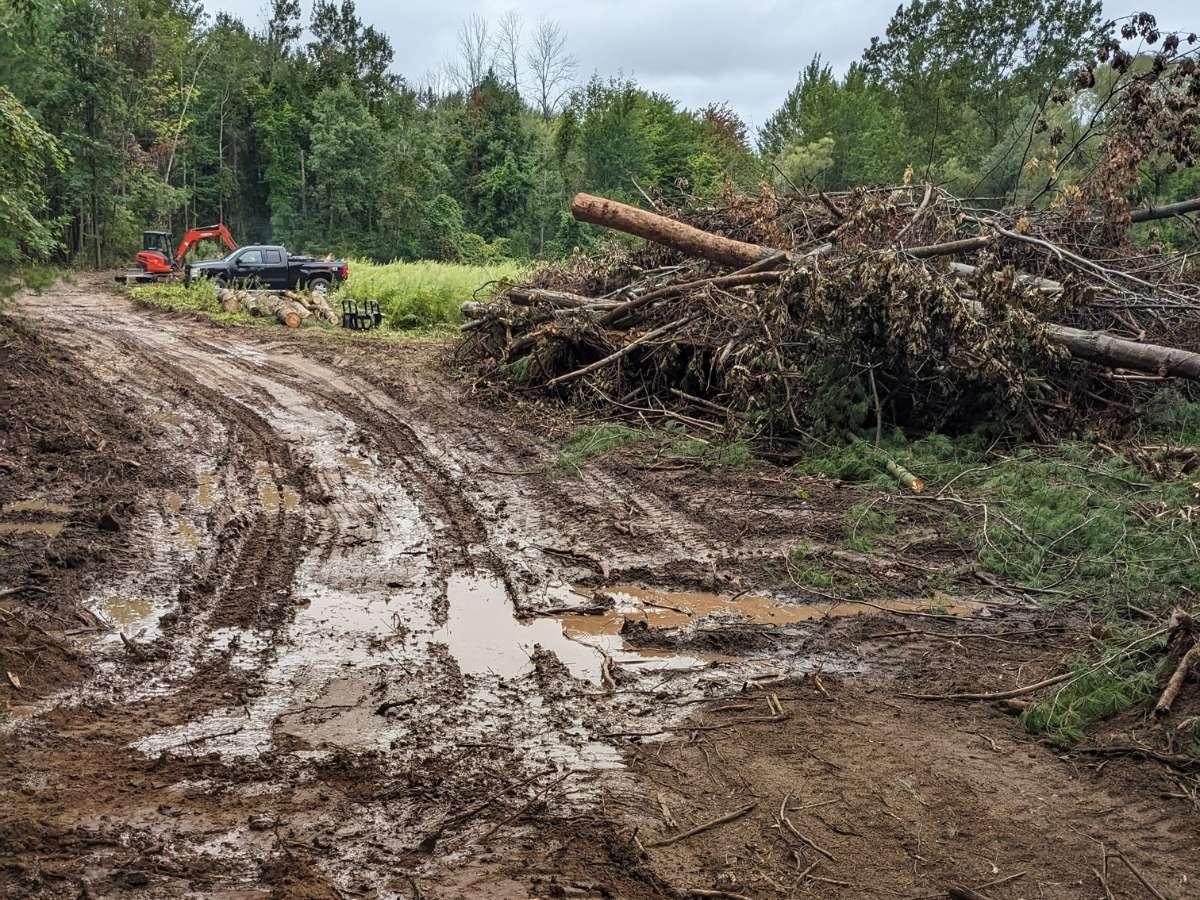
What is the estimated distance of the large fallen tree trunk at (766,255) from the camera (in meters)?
9.54

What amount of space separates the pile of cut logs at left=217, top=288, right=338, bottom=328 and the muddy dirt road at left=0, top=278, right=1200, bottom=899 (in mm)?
11778

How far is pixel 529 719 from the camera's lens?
4.78 m

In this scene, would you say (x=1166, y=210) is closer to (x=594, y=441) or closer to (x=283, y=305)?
(x=594, y=441)

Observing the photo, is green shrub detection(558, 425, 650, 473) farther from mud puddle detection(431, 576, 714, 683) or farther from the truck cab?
the truck cab

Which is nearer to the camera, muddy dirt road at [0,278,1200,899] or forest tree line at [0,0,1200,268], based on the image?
muddy dirt road at [0,278,1200,899]

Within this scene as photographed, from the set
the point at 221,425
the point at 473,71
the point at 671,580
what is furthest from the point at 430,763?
the point at 473,71

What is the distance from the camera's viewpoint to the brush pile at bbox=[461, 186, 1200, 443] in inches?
369

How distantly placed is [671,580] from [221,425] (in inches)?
257

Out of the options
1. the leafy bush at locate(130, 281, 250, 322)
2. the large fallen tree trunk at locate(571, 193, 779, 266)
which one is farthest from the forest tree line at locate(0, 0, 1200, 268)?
the large fallen tree trunk at locate(571, 193, 779, 266)

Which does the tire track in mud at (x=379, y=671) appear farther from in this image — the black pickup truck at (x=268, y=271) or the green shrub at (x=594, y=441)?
the black pickup truck at (x=268, y=271)

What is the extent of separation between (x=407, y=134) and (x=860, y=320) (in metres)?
41.0

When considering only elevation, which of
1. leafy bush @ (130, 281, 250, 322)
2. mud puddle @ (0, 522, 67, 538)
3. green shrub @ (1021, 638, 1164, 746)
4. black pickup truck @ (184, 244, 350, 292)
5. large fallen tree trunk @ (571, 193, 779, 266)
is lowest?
mud puddle @ (0, 522, 67, 538)

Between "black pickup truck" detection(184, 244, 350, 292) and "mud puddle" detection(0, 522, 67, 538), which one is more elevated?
"black pickup truck" detection(184, 244, 350, 292)

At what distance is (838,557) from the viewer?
7.16 meters
